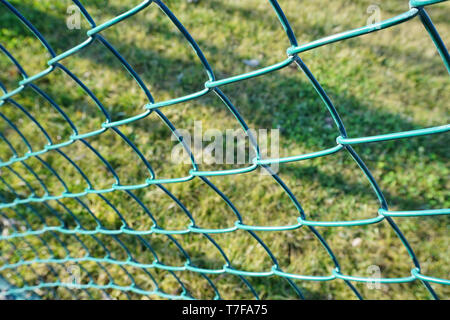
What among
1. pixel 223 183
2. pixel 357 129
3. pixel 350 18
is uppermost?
pixel 350 18

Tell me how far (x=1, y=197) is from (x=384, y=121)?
2824 millimetres

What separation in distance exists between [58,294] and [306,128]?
78.7 inches

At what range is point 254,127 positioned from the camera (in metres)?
2.51

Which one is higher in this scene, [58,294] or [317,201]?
[317,201]

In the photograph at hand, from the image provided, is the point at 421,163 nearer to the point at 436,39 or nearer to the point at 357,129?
the point at 357,129

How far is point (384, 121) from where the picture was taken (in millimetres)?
2506

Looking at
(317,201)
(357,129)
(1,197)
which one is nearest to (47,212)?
(1,197)

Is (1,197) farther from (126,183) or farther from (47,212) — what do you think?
(126,183)

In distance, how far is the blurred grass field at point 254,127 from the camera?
1.94 metres

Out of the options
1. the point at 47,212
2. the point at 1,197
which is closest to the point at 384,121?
the point at 47,212

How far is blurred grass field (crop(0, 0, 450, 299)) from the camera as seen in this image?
6.36ft
